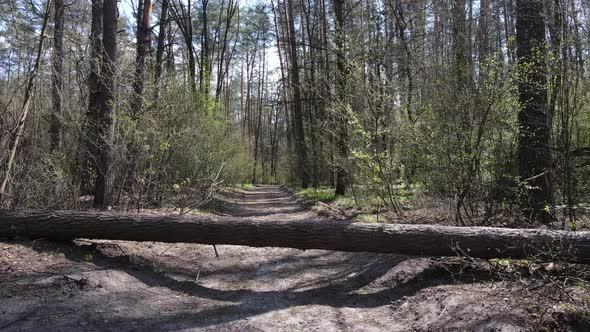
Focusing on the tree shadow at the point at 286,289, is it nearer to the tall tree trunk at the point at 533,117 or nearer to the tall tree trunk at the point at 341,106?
the tall tree trunk at the point at 533,117

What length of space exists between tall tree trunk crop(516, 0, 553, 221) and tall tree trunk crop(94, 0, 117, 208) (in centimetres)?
768

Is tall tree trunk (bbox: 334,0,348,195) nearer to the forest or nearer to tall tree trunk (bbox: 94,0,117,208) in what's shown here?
the forest

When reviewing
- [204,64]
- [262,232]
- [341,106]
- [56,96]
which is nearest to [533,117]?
[341,106]

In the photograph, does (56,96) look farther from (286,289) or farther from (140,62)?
(286,289)

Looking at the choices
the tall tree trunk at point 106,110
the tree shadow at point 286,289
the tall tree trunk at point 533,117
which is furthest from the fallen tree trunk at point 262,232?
the tall tree trunk at point 106,110

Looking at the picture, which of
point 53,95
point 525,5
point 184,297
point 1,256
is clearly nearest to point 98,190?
point 53,95

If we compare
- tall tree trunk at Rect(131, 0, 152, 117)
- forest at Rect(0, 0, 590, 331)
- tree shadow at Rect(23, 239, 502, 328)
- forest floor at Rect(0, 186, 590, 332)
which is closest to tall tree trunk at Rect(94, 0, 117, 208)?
forest at Rect(0, 0, 590, 331)

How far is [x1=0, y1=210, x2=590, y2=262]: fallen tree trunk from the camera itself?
217 inches

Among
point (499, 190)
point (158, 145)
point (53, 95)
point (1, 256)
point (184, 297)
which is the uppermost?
point (53, 95)

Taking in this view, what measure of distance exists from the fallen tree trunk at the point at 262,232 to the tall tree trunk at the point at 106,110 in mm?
2252

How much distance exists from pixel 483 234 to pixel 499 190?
2.00 m

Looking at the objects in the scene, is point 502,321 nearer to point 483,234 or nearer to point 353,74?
point 483,234

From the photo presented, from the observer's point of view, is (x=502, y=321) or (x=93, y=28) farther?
(x=93, y=28)

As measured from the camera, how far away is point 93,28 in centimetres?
961
